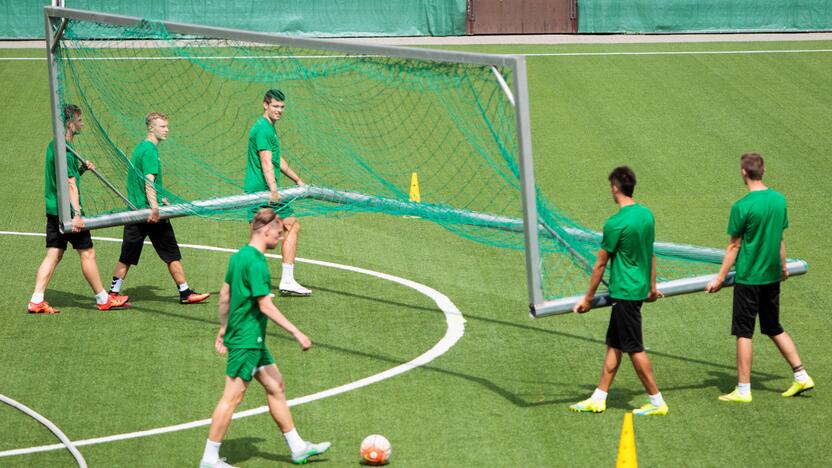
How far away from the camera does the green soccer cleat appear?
34.4 feet

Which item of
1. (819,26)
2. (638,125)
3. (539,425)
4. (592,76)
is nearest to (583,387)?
(539,425)

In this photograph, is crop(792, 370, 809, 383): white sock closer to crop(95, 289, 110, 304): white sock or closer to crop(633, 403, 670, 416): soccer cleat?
crop(633, 403, 670, 416): soccer cleat

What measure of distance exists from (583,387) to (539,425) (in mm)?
1016

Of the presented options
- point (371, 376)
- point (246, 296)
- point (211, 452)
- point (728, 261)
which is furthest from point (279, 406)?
point (728, 261)

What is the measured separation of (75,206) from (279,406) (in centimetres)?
502

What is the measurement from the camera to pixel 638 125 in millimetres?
21953

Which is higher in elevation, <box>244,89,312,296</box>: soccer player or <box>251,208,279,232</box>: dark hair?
<box>251,208,279,232</box>: dark hair

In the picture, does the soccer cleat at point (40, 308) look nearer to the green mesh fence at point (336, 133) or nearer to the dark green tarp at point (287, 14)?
the green mesh fence at point (336, 133)

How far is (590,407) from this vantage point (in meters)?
10.2

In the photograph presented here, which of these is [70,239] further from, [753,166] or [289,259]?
[753,166]

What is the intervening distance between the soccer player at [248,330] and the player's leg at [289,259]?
450 centimetres

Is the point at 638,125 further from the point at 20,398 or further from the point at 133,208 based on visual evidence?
the point at 20,398

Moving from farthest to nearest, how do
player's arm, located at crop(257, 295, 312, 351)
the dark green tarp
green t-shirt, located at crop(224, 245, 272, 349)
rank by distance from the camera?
the dark green tarp → green t-shirt, located at crop(224, 245, 272, 349) → player's arm, located at crop(257, 295, 312, 351)

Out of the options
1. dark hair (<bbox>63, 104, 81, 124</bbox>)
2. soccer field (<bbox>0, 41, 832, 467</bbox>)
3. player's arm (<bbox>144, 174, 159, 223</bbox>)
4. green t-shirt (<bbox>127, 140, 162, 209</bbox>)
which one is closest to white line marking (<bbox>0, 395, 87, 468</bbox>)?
soccer field (<bbox>0, 41, 832, 467</bbox>)
